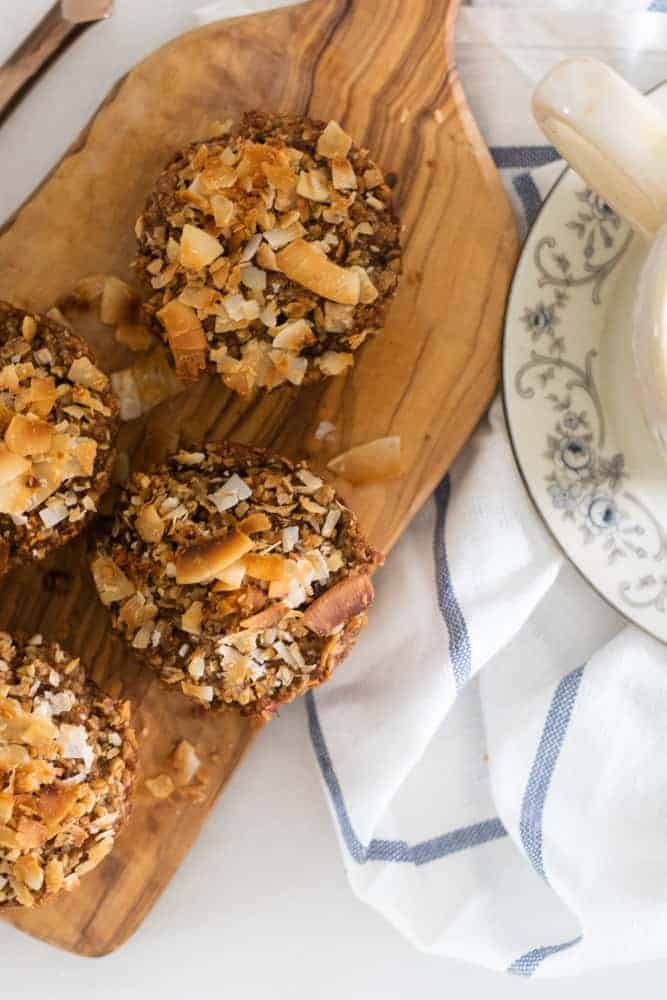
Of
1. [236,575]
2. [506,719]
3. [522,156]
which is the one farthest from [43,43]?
[506,719]

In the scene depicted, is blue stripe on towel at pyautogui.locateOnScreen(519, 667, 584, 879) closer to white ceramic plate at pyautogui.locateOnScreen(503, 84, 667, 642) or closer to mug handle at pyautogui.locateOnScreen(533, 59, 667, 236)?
white ceramic plate at pyautogui.locateOnScreen(503, 84, 667, 642)

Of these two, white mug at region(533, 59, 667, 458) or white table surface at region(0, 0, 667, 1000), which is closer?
white mug at region(533, 59, 667, 458)

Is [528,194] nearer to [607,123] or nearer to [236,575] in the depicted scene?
[607,123]

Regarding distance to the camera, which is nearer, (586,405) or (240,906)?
(586,405)

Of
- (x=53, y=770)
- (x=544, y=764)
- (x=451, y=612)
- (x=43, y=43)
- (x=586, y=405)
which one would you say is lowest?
(x=544, y=764)

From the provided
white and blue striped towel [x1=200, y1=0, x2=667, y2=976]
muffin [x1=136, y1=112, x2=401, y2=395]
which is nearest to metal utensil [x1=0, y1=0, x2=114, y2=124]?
white and blue striped towel [x1=200, y1=0, x2=667, y2=976]

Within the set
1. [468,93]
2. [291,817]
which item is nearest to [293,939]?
[291,817]

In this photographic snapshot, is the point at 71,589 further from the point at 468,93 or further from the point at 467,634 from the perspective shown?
the point at 468,93
